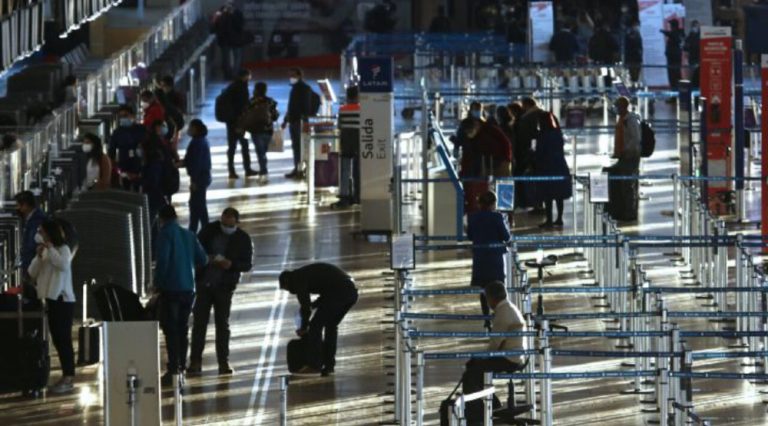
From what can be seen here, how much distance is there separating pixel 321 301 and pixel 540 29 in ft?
93.8

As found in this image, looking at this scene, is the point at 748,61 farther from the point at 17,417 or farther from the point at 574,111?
the point at 17,417

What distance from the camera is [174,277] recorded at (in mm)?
18234

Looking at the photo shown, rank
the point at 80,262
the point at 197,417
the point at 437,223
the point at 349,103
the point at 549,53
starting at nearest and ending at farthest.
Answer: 1. the point at 197,417
2. the point at 80,262
3. the point at 437,223
4. the point at 349,103
5. the point at 549,53

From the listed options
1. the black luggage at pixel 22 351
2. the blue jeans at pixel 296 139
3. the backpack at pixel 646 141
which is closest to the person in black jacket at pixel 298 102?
the blue jeans at pixel 296 139

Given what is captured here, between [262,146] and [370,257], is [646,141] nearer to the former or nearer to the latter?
[370,257]

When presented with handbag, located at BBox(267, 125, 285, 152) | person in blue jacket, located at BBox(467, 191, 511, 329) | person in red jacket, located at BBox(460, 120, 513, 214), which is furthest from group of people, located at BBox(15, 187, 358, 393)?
handbag, located at BBox(267, 125, 285, 152)

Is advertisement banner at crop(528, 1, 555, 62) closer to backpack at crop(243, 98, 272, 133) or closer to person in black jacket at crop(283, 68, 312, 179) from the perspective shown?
person in black jacket at crop(283, 68, 312, 179)

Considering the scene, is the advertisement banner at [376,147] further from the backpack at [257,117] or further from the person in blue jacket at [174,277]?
the person in blue jacket at [174,277]

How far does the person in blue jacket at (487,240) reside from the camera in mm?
19688

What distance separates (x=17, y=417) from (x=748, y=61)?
114 ft

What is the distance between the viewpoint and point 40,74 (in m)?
35.2

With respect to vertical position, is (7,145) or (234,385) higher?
(7,145)

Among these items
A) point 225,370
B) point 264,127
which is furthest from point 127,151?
point 225,370

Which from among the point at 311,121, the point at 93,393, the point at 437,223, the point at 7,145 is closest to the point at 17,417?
the point at 93,393
